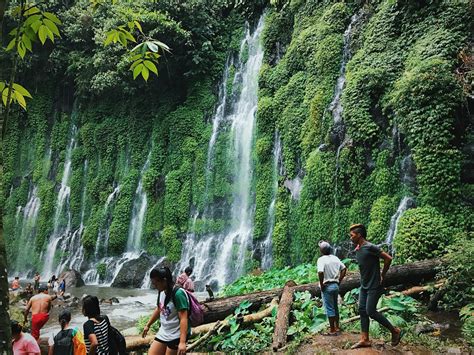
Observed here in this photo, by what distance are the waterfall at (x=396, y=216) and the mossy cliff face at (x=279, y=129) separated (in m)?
0.16

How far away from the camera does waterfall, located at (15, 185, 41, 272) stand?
25391mm

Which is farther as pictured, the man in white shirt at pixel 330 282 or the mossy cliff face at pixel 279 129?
the mossy cliff face at pixel 279 129

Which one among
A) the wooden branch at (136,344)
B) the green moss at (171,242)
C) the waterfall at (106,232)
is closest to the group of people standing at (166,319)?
the wooden branch at (136,344)

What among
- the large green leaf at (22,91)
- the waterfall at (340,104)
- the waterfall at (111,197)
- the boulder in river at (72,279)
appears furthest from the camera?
the waterfall at (111,197)

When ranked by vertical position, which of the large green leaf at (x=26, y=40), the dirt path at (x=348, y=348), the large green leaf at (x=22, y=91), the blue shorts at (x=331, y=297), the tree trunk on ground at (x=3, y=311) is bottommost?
the dirt path at (x=348, y=348)

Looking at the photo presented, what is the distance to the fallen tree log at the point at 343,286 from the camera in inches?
295

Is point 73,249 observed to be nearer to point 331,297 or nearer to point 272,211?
point 272,211

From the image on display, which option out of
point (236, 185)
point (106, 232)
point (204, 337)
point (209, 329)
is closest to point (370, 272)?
point (204, 337)

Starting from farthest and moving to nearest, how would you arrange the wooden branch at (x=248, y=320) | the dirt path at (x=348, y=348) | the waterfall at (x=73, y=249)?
the waterfall at (x=73, y=249) < the wooden branch at (x=248, y=320) < the dirt path at (x=348, y=348)

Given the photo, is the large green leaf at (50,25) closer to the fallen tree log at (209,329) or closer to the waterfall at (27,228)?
the fallen tree log at (209,329)

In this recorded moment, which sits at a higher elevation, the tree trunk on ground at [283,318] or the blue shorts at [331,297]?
the blue shorts at [331,297]

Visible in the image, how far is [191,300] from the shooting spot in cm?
403

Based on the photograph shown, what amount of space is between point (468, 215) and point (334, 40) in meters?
8.24

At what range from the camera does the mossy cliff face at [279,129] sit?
10133mm
